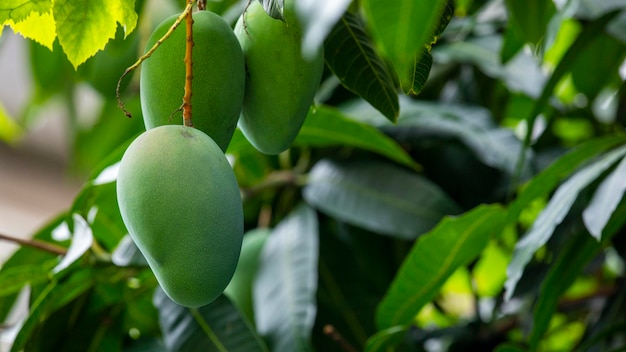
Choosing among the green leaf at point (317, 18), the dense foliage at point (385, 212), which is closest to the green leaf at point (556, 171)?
the dense foliage at point (385, 212)

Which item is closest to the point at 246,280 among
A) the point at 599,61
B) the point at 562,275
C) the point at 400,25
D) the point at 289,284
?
the point at 289,284

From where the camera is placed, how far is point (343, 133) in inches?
26.1

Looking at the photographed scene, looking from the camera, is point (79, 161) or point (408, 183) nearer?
point (408, 183)

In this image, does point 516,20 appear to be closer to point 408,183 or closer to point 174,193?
point 174,193

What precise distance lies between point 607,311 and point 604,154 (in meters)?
0.14

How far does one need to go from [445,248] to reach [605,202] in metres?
0.12

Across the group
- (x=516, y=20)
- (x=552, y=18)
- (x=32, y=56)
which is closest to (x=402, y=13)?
(x=516, y=20)

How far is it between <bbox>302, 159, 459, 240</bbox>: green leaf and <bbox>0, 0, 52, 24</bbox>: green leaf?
15.5 inches

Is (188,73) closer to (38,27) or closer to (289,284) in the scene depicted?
(38,27)

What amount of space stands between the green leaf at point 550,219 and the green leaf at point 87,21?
0.28m

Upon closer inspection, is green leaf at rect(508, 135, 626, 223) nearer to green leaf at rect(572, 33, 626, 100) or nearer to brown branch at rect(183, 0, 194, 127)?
green leaf at rect(572, 33, 626, 100)

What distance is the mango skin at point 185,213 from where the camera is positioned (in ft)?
0.97

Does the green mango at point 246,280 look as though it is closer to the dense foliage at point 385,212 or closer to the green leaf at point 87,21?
the dense foliage at point 385,212

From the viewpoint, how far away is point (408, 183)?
2.29 ft
